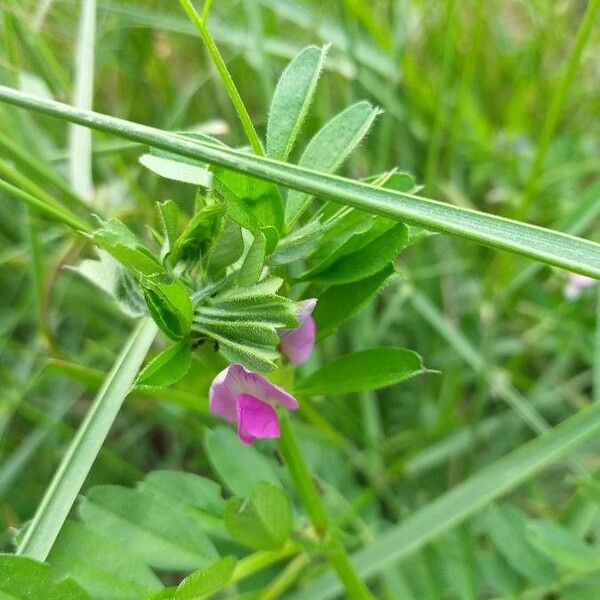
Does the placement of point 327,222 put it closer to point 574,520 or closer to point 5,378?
point 574,520

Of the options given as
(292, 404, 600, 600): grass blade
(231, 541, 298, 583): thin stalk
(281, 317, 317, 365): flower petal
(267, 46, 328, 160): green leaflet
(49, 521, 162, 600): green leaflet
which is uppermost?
(267, 46, 328, 160): green leaflet

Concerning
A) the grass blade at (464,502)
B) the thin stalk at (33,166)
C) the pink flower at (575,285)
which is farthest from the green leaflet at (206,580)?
the pink flower at (575,285)

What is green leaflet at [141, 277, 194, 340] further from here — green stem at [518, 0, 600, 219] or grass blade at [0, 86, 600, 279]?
green stem at [518, 0, 600, 219]

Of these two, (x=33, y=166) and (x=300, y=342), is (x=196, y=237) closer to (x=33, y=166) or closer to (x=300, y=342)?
(x=300, y=342)

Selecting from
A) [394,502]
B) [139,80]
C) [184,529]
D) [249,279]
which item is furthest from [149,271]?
[139,80]

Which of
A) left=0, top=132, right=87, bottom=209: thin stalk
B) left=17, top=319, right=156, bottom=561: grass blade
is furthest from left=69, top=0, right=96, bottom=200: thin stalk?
left=17, top=319, right=156, bottom=561: grass blade

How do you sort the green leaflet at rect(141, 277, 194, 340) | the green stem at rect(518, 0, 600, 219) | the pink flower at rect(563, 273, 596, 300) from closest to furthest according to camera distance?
1. the green leaflet at rect(141, 277, 194, 340)
2. the green stem at rect(518, 0, 600, 219)
3. the pink flower at rect(563, 273, 596, 300)

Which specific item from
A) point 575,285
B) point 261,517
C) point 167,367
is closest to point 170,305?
point 167,367
